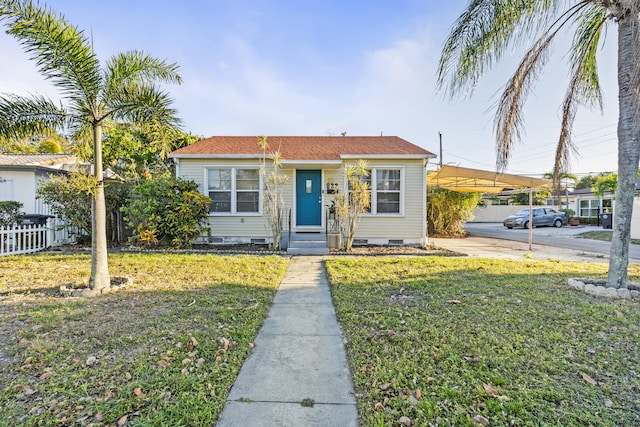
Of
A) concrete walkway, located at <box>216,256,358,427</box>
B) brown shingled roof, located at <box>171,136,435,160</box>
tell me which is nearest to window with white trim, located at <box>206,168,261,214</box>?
brown shingled roof, located at <box>171,136,435,160</box>

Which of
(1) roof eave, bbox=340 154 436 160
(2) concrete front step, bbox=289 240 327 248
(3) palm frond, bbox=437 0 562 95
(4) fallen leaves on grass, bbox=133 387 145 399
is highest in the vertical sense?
(3) palm frond, bbox=437 0 562 95

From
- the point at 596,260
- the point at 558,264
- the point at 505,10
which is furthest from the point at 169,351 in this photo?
the point at 596,260

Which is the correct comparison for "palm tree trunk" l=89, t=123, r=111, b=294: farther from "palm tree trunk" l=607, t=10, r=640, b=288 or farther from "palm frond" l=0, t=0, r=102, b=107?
"palm tree trunk" l=607, t=10, r=640, b=288

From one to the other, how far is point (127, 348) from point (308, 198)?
7.97 meters

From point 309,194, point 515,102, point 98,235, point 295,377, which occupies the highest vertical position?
point 515,102

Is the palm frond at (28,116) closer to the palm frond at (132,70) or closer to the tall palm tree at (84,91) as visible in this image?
the tall palm tree at (84,91)

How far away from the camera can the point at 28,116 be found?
4773 millimetres

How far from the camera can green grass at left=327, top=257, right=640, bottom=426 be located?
2.13 metres

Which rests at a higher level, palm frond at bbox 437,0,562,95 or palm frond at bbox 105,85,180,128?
palm frond at bbox 437,0,562,95

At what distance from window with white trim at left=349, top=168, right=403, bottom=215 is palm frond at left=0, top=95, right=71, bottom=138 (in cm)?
806

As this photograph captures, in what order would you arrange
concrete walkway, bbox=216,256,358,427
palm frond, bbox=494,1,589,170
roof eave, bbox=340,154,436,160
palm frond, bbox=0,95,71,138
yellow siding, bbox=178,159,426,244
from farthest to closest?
yellow siding, bbox=178,159,426,244, roof eave, bbox=340,154,436,160, palm frond, bbox=494,1,589,170, palm frond, bbox=0,95,71,138, concrete walkway, bbox=216,256,358,427

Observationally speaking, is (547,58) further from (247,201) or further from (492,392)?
(247,201)

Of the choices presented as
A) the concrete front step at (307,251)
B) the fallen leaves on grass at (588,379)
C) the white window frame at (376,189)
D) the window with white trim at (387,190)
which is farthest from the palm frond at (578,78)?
the concrete front step at (307,251)

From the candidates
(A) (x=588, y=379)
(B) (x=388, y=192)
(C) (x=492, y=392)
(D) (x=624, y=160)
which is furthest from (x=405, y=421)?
(B) (x=388, y=192)
